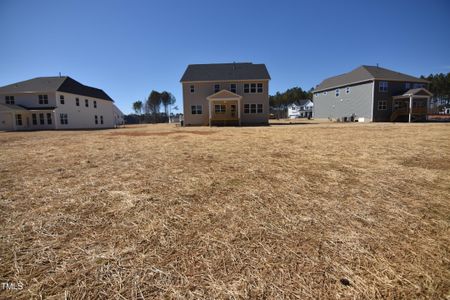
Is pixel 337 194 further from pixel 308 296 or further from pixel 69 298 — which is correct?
pixel 69 298

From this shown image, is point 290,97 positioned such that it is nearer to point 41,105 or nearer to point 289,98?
point 289,98

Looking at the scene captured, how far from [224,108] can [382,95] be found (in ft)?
76.3

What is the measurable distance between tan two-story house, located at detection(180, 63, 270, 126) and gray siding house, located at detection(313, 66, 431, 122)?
15.7m

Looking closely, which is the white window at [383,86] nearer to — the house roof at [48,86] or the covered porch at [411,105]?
the covered porch at [411,105]

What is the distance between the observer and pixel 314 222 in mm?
2715

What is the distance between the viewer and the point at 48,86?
29.8 metres

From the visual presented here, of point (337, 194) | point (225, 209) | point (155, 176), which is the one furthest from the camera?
point (155, 176)

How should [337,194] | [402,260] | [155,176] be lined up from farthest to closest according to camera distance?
[155,176]
[337,194]
[402,260]

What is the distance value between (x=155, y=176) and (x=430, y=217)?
4649 mm

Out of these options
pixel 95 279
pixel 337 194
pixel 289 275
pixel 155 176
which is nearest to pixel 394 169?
pixel 337 194

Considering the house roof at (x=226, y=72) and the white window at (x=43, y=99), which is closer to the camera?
the house roof at (x=226, y=72)

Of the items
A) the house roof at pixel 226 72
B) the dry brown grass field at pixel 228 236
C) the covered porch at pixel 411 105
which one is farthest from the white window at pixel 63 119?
the covered porch at pixel 411 105

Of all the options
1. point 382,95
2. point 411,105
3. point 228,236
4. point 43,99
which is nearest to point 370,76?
point 382,95

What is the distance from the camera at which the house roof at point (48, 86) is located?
28.9 metres
